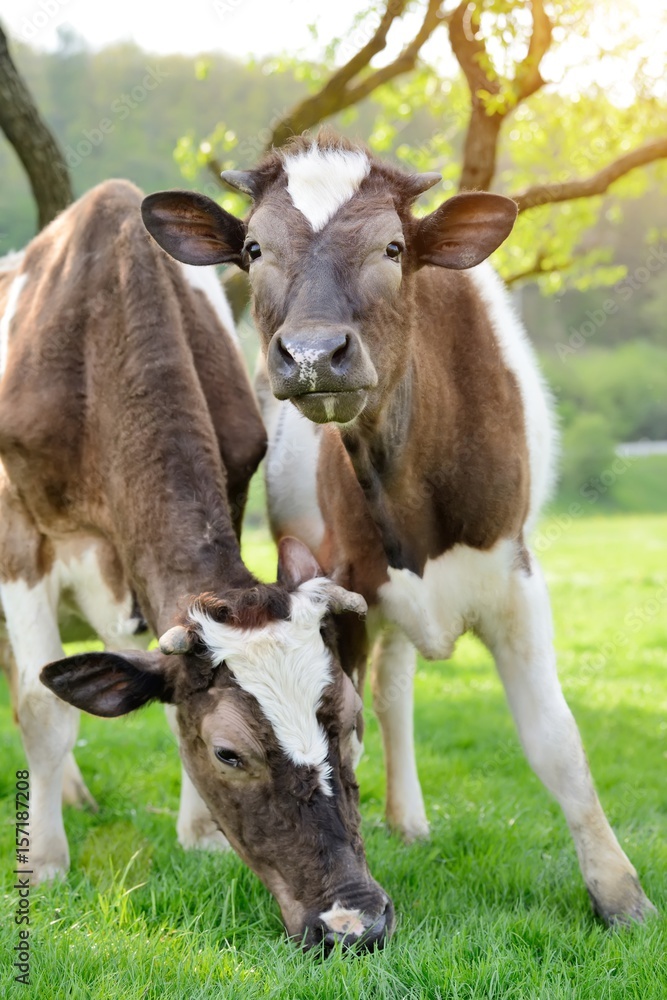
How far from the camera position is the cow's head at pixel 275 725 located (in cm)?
407

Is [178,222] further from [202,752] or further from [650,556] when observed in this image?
[650,556]

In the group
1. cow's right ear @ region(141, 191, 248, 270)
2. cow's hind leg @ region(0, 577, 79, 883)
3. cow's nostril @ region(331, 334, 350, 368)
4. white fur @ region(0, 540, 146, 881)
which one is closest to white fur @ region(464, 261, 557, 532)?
cow's right ear @ region(141, 191, 248, 270)

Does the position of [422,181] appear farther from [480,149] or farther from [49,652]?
[480,149]

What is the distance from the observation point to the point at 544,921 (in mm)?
4367

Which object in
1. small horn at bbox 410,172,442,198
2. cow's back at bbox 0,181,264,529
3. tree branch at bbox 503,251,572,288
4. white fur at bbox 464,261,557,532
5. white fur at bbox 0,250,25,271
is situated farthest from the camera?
tree branch at bbox 503,251,572,288

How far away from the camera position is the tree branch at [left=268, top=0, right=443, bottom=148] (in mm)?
9391

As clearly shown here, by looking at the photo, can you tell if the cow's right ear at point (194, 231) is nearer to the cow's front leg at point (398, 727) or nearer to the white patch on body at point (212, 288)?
the white patch on body at point (212, 288)

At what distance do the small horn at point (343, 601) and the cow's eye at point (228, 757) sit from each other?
681 millimetres

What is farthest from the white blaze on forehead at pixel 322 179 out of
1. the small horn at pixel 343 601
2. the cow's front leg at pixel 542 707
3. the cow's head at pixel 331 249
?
the cow's front leg at pixel 542 707

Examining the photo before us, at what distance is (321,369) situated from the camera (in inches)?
146

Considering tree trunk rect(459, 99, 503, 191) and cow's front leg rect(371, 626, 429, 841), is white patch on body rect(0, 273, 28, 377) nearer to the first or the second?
cow's front leg rect(371, 626, 429, 841)

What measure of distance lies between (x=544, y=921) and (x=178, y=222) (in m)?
3.21

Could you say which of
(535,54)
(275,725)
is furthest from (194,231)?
(535,54)

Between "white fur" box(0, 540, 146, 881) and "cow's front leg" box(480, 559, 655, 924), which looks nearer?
"cow's front leg" box(480, 559, 655, 924)
